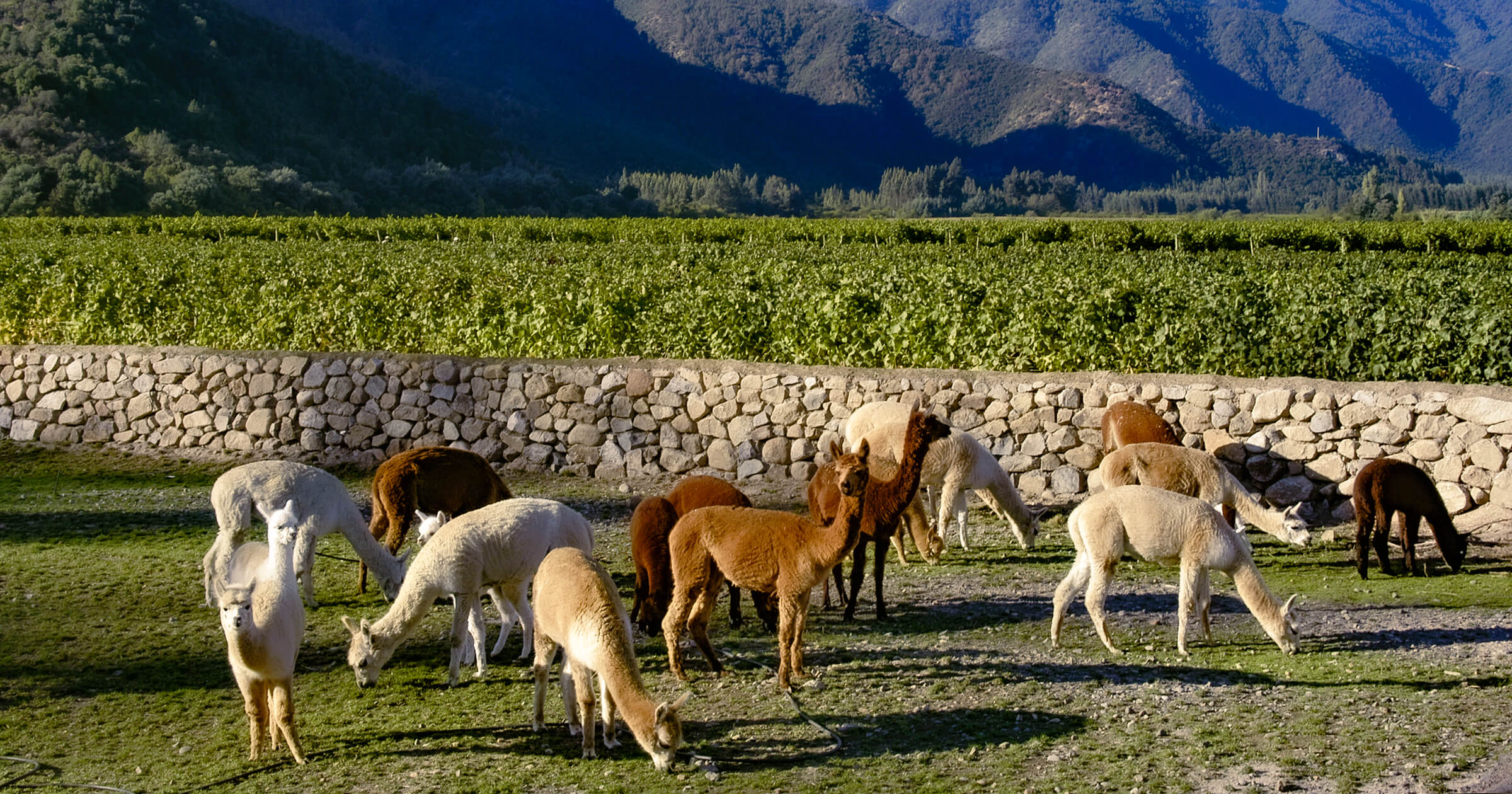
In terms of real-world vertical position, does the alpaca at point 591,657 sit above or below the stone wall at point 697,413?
below

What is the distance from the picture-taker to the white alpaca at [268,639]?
5.81m

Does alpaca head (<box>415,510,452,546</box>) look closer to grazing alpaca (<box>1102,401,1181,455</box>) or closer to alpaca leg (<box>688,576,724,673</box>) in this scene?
alpaca leg (<box>688,576,724,673</box>)

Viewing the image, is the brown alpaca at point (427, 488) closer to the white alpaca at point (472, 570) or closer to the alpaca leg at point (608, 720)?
the white alpaca at point (472, 570)

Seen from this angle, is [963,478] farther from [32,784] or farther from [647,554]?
[32,784]

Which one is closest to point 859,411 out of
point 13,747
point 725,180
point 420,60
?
point 13,747

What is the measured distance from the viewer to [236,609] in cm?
575

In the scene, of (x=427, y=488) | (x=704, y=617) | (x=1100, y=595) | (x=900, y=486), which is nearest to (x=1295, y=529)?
(x=1100, y=595)

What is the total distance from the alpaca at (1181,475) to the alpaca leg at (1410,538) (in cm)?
71

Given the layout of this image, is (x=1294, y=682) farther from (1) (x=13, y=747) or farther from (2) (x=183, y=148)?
(2) (x=183, y=148)

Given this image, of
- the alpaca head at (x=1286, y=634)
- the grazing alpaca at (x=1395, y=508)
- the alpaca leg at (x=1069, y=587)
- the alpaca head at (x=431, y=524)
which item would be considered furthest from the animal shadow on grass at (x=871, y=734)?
the grazing alpaca at (x=1395, y=508)

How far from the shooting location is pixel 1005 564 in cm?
996

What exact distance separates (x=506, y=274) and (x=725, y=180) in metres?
86.7

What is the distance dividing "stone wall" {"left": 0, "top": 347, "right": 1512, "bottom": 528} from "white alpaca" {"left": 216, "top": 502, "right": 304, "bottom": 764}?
656 cm

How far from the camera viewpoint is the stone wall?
35.3ft
